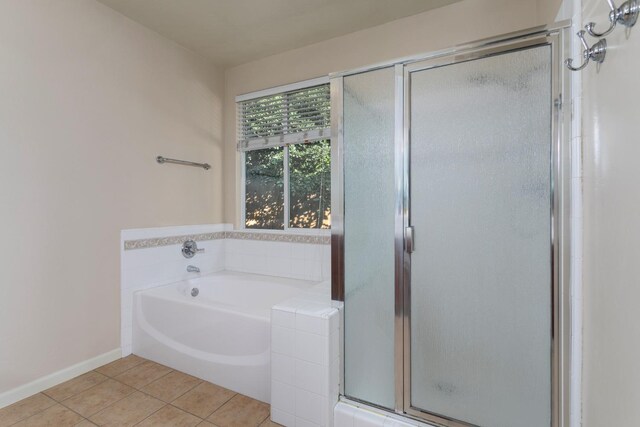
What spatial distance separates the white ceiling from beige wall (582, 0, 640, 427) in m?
1.60

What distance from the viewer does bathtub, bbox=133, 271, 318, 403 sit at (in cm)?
198

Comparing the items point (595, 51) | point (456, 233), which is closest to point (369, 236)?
point (456, 233)

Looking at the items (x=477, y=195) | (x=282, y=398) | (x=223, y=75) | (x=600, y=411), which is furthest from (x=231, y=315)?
(x=223, y=75)

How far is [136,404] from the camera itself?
6.28 ft

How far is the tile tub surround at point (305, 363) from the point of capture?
1.61 meters

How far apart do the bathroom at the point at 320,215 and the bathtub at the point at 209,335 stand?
2 centimetres

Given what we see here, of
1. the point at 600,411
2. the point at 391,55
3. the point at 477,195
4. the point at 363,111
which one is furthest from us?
the point at 391,55

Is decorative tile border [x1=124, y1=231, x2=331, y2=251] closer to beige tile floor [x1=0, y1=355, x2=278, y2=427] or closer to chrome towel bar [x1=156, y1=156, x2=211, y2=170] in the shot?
chrome towel bar [x1=156, y1=156, x2=211, y2=170]

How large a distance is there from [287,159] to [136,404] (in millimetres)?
2199

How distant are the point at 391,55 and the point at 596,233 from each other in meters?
2.02

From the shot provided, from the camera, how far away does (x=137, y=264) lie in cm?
259

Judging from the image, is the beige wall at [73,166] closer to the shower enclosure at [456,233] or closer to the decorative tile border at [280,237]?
the decorative tile border at [280,237]

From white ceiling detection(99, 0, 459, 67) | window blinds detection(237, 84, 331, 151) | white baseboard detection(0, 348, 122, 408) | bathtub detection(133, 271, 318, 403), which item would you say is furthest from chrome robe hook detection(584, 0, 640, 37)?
white baseboard detection(0, 348, 122, 408)

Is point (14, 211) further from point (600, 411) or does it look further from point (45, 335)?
point (600, 411)
